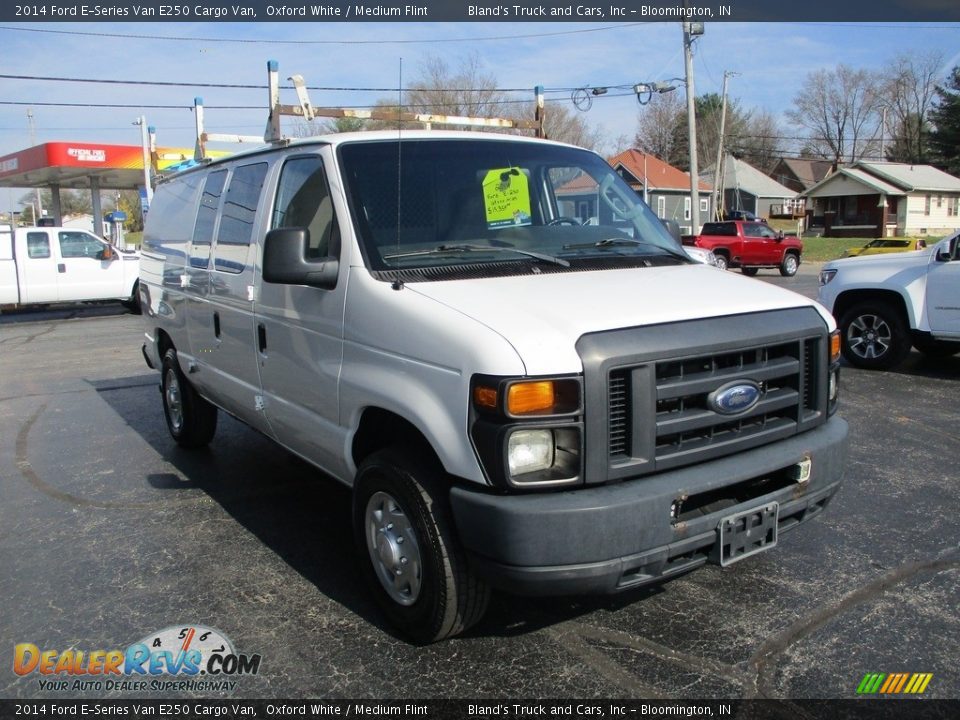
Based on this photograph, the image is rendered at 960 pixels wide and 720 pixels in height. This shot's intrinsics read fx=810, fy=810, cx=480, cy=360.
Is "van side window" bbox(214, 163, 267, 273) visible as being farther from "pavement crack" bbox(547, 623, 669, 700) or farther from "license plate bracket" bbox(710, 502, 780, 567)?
"license plate bracket" bbox(710, 502, 780, 567)

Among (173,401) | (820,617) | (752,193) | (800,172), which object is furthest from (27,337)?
(800,172)

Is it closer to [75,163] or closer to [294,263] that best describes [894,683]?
[294,263]

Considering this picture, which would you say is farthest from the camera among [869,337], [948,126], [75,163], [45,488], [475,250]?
[948,126]

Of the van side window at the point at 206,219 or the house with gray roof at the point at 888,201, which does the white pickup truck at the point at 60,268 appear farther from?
the house with gray roof at the point at 888,201

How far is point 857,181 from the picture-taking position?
178 ft

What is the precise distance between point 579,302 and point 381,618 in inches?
65.7

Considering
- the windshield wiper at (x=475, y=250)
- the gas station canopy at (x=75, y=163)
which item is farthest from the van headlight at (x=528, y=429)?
the gas station canopy at (x=75, y=163)

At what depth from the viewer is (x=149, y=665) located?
3.31m

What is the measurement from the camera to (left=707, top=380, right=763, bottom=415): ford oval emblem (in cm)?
306

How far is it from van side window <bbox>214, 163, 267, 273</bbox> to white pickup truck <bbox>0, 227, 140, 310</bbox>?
14705 millimetres

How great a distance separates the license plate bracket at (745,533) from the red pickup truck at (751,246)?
25.3 m

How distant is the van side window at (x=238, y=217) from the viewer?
4523 mm

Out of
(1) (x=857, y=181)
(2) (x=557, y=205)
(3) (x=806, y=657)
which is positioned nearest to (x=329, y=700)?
(3) (x=806, y=657)

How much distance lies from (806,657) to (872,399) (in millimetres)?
5188
